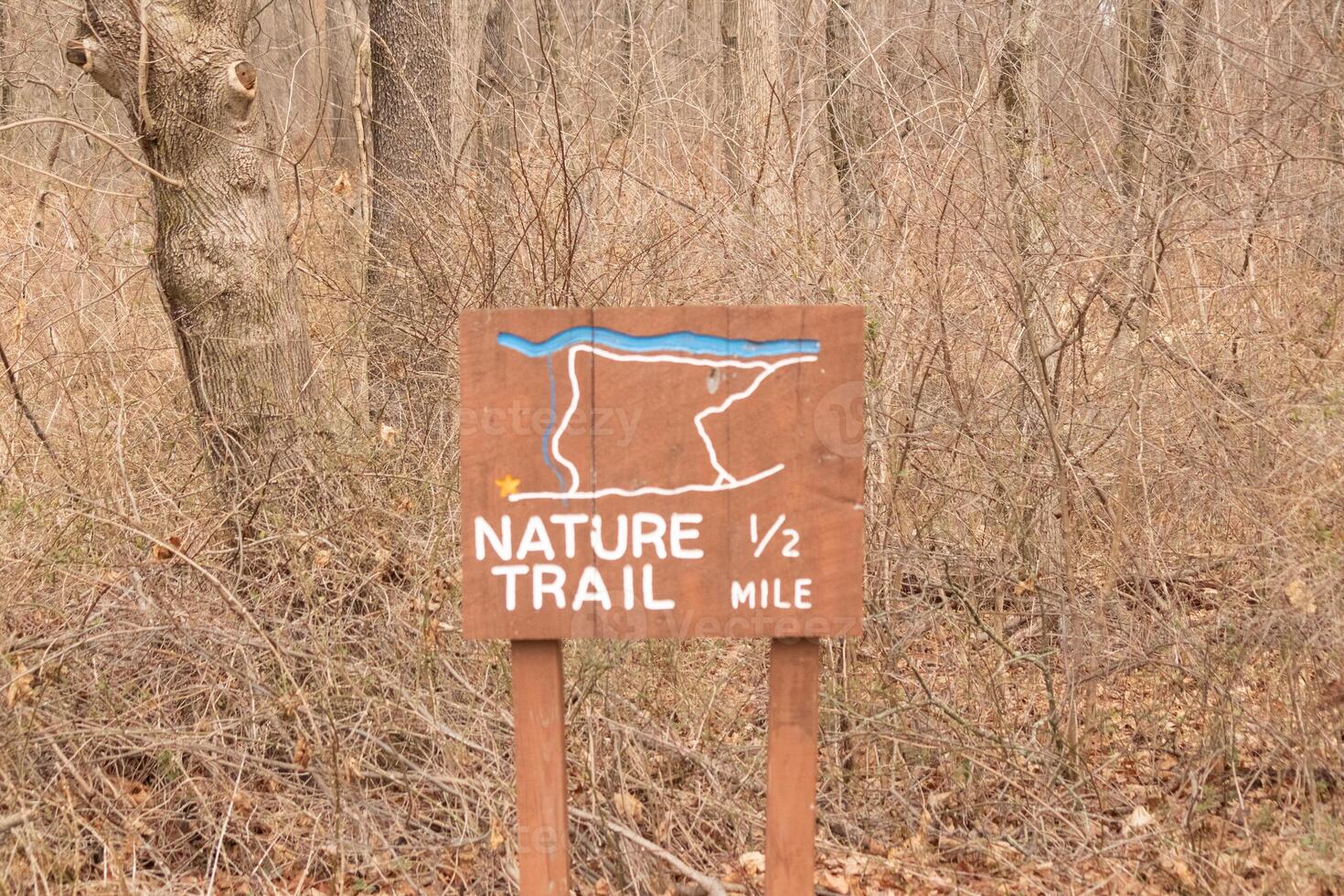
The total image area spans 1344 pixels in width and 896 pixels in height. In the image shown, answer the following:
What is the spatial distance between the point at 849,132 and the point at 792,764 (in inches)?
153

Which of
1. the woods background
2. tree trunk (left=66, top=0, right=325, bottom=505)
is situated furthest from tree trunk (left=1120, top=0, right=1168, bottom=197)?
tree trunk (left=66, top=0, right=325, bottom=505)

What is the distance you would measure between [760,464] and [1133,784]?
2.16 metres

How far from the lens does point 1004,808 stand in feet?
11.9

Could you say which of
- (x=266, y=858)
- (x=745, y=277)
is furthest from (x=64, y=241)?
(x=266, y=858)

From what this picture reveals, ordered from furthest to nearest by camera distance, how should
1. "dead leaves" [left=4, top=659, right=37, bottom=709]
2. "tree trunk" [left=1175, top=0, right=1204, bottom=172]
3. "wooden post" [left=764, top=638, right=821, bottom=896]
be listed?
"tree trunk" [left=1175, top=0, right=1204, bottom=172] → "dead leaves" [left=4, top=659, right=37, bottom=709] → "wooden post" [left=764, top=638, right=821, bottom=896]

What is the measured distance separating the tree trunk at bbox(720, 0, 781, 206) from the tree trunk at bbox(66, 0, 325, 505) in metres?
1.90

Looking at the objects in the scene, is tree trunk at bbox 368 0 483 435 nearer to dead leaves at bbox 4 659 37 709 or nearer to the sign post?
dead leaves at bbox 4 659 37 709

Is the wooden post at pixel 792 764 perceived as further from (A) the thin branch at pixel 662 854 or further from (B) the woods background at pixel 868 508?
(B) the woods background at pixel 868 508

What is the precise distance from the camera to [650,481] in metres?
2.47

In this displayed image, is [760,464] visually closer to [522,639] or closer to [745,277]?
[522,639]

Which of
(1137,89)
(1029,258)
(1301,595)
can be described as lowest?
(1301,595)

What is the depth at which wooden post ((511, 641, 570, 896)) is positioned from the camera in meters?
2.57

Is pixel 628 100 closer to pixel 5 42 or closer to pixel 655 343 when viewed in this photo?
pixel 655 343

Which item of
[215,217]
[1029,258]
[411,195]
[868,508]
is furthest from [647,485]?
[411,195]
